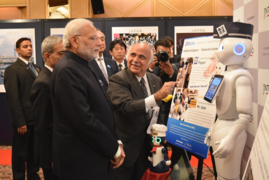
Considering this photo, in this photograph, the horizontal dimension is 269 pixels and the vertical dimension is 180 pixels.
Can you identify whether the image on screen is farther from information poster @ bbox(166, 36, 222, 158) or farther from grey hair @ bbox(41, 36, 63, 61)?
grey hair @ bbox(41, 36, 63, 61)

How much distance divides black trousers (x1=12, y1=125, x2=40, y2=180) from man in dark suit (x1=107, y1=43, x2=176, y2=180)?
1.26 meters

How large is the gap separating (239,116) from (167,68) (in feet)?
3.86

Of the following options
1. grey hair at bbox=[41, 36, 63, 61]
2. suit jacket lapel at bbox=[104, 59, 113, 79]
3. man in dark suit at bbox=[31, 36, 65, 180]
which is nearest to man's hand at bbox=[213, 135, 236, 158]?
man in dark suit at bbox=[31, 36, 65, 180]

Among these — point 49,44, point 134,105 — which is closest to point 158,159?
point 134,105

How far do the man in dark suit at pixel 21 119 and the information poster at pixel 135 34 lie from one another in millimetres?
2057

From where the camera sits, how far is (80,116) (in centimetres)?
140

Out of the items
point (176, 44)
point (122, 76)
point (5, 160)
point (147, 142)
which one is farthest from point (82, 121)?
point (176, 44)

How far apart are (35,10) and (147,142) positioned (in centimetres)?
452

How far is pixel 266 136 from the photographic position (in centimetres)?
70

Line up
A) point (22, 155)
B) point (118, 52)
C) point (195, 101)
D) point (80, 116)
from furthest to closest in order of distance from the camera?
point (118, 52) < point (22, 155) < point (195, 101) < point (80, 116)

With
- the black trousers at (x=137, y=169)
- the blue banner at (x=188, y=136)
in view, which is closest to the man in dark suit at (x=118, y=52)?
the blue banner at (x=188, y=136)

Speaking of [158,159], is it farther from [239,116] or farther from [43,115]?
[43,115]

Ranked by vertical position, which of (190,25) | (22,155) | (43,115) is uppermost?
(190,25)

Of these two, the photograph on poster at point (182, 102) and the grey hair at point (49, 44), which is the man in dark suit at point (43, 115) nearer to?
the grey hair at point (49, 44)
